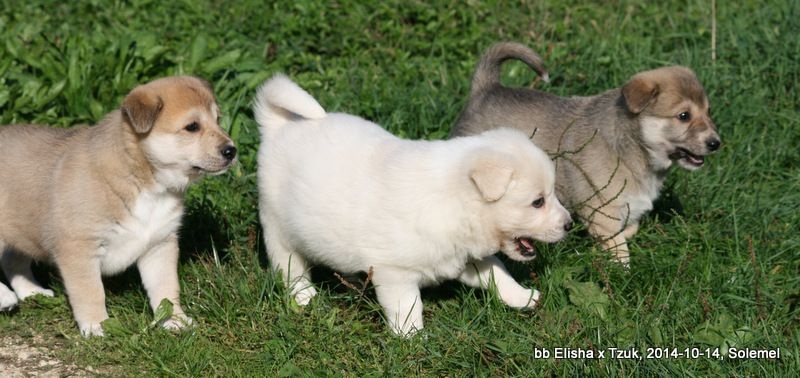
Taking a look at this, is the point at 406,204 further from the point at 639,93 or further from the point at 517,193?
the point at 639,93

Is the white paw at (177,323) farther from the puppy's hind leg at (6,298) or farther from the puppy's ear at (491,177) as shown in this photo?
the puppy's ear at (491,177)

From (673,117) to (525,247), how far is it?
1.55 m

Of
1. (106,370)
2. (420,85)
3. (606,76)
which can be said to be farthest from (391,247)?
(606,76)

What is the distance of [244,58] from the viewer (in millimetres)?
7238

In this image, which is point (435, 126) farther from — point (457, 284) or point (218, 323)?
point (218, 323)

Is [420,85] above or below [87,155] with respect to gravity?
below

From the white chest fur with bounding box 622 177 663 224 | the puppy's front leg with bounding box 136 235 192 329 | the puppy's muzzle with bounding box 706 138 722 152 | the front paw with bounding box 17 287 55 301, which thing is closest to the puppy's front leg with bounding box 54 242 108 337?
the puppy's front leg with bounding box 136 235 192 329

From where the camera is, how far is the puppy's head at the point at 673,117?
5895 mm

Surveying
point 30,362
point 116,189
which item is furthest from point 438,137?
point 30,362

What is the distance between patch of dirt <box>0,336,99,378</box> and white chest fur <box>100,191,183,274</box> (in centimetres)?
48

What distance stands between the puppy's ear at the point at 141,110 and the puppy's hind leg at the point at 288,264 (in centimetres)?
82

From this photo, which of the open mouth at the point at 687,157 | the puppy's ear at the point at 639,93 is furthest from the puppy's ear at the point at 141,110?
the open mouth at the point at 687,157

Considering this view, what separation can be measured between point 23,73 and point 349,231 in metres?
3.10

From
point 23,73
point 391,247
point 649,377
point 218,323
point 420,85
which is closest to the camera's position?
point 649,377
